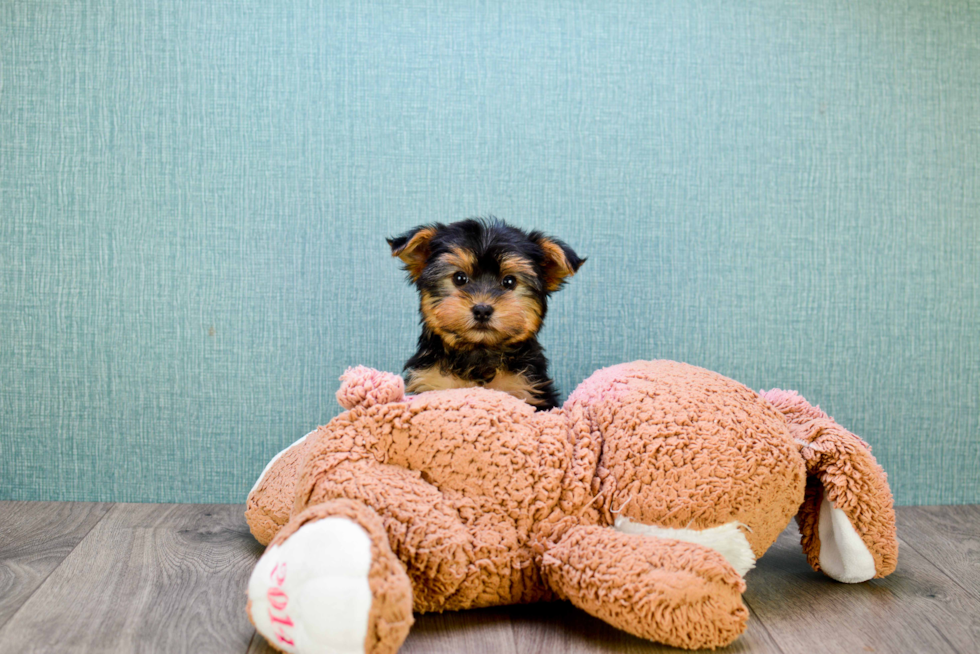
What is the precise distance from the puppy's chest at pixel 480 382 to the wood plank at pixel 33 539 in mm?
1106

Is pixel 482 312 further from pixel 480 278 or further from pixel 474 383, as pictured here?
pixel 474 383

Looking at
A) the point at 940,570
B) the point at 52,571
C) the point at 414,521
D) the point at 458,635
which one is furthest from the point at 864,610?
the point at 52,571

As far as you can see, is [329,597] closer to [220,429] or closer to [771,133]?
[220,429]

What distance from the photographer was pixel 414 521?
5.27 feet

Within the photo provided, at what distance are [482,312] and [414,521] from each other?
749 millimetres

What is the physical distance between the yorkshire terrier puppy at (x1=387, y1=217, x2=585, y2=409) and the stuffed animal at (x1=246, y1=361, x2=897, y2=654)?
350 millimetres

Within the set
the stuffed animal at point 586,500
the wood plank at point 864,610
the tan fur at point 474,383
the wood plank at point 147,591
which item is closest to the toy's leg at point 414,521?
the stuffed animal at point 586,500

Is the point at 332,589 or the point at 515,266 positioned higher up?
the point at 515,266

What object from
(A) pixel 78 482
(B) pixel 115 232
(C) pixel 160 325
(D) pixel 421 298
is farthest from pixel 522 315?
(A) pixel 78 482

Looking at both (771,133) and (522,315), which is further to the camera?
(771,133)

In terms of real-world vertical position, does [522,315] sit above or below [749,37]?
below

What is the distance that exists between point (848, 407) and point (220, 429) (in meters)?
2.33

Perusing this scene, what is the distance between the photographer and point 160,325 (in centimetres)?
270

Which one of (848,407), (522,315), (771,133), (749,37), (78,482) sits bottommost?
(78,482)
